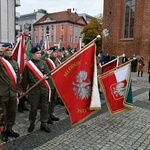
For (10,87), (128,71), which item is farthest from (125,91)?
(10,87)

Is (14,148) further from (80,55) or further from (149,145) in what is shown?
(149,145)

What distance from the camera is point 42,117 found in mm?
4996

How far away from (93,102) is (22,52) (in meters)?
3.34

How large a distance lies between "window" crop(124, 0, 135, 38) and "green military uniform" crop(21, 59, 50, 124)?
1930 cm

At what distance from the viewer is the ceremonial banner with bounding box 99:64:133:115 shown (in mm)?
5730

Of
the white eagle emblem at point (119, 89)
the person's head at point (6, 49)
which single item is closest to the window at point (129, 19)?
the white eagle emblem at point (119, 89)

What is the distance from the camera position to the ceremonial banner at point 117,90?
5.73 m

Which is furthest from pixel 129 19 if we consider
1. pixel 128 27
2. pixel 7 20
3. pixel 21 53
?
pixel 21 53

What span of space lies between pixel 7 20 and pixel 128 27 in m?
16.0

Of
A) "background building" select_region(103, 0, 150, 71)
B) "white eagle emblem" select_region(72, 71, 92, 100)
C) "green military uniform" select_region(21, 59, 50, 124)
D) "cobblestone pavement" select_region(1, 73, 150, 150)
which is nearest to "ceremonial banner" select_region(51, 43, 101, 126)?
"white eagle emblem" select_region(72, 71, 92, 100)

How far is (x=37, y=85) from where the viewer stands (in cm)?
481

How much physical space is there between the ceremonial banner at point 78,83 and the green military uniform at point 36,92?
89 centimetres

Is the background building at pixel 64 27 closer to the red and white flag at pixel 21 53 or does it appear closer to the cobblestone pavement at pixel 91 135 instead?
the red and white flag at pixel 21 53

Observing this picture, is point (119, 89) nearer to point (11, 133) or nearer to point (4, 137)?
point (11, 133)
